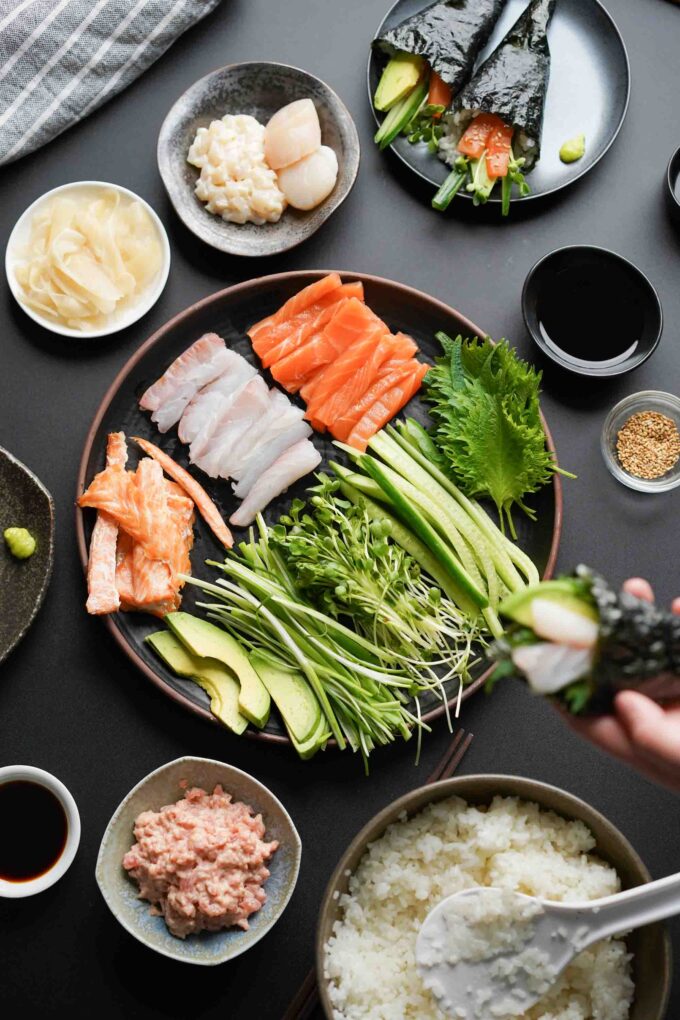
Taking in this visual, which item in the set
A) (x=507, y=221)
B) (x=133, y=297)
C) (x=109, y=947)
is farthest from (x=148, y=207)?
(x=109, y=947)

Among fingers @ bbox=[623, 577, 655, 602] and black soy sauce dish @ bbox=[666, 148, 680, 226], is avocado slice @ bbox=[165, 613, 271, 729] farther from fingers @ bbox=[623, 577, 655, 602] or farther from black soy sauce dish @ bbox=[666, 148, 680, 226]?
black soy sauce dish @ bbox=[666, 148, 680, 226]

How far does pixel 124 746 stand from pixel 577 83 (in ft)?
9.81

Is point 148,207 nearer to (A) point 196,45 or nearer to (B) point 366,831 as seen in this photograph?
(A) point 196,45

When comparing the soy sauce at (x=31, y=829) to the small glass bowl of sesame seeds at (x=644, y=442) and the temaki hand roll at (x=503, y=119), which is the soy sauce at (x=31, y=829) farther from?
the temaki hand roll at (x=503, y=119)

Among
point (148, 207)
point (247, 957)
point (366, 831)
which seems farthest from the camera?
point (148, 207)

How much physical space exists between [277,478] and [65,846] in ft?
4.71

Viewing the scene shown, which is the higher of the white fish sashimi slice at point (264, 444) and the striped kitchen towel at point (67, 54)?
the striped kitchen towel at point (67, 54)

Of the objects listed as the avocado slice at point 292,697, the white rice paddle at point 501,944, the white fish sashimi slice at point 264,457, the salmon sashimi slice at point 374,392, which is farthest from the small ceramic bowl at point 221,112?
the white rice paddle at point 501,944

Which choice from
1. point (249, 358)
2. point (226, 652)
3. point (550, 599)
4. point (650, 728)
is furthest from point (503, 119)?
point (650, 728)

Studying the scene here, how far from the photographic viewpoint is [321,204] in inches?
139

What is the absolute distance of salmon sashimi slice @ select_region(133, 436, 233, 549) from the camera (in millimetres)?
3398


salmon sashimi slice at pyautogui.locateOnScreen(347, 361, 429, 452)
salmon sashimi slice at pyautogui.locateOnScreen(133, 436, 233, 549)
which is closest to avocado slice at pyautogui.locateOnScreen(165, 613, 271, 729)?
salmon sashimi slice at pyautogui.locateOnScreen(133, 436, 233, 549)

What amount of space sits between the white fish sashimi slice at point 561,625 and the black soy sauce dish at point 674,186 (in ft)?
6.74

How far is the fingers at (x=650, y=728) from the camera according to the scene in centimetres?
228
